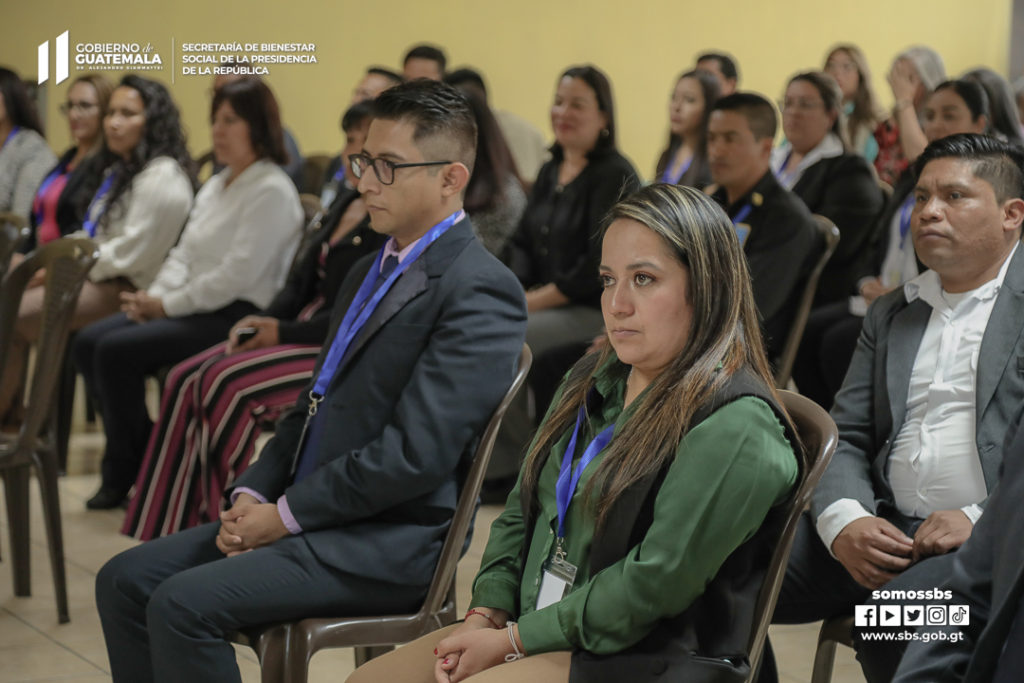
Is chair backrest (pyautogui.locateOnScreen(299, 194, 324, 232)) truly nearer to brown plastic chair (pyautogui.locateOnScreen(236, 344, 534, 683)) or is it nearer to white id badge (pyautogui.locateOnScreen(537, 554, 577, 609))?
brown plastic chair (pyautogui.locateOnScreen(236, 344, 534, 683))

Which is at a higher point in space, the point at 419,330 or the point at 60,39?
the point at 60,39

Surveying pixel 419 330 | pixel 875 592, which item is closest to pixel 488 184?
pixel 419 330

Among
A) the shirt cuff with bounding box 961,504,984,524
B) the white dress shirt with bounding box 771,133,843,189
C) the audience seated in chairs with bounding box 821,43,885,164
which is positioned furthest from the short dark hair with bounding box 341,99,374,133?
the audience seated in chairs with bounding box 821,43,885,164

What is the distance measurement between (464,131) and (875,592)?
1024 mm

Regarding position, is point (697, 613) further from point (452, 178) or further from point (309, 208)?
point (309, 208)

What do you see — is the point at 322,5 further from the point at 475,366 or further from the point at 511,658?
the point at 511,658

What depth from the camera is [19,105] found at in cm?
515

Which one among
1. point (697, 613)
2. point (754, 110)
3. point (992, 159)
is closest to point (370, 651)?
point (697, 613)

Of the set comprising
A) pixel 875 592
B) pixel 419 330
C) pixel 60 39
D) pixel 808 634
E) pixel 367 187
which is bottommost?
pixel 808 634

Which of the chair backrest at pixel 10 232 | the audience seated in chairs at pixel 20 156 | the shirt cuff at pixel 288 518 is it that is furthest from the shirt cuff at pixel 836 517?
the audience seated in chairs at pixel 20 156

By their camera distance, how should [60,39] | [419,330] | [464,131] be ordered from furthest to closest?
[464,131]
[419,330]
[60,39]

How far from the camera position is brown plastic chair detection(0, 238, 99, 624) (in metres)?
2.96

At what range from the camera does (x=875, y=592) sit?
6.35ft

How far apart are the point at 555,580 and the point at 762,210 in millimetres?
2179
